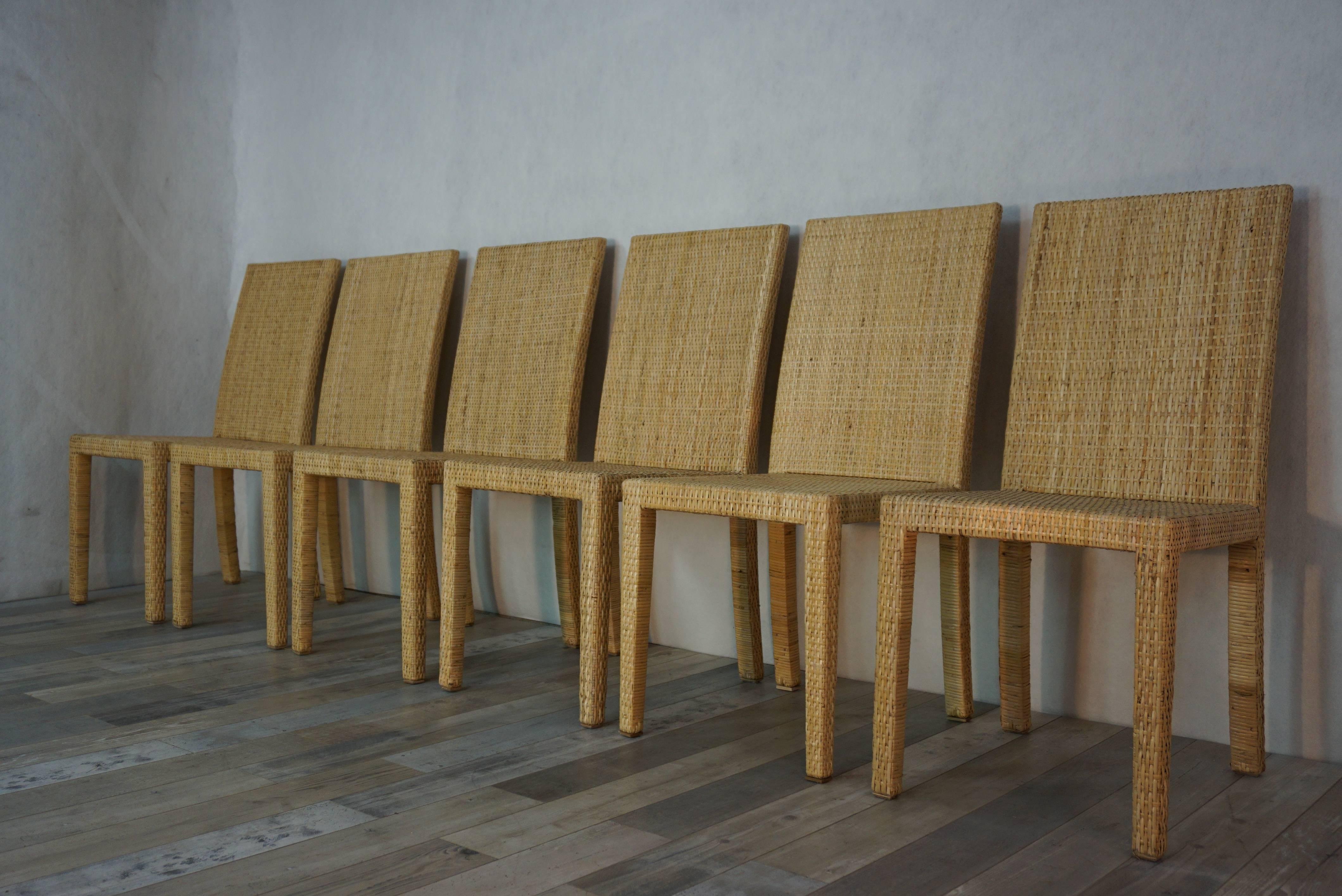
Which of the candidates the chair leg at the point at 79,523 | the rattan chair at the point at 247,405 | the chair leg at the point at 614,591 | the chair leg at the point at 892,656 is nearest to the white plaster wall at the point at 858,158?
the chair leg at the point at 614,591

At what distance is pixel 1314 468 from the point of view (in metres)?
1.79

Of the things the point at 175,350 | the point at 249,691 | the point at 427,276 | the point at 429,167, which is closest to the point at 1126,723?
the point at 249,691

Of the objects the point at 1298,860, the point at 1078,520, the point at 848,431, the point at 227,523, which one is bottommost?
the point at 1298,860

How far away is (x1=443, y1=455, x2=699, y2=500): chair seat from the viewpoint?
1.93 m

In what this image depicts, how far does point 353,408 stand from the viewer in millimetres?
2867

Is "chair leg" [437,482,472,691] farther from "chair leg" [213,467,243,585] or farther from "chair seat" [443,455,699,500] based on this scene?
"chair leg" [213,467,243,585]

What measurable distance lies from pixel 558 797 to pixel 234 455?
138 centimetres

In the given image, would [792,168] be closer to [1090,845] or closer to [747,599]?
[747,599]

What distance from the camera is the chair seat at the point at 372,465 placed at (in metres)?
2.22

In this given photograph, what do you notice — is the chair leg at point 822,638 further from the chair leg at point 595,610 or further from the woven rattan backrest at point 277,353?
the woven rattan backrest at point 277,353

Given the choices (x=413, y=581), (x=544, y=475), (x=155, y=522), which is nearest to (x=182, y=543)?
(x=155, y=522)

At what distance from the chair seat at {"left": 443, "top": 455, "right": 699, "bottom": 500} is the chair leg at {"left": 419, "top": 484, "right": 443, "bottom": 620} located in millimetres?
122

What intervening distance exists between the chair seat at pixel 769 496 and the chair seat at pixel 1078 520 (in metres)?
0.06

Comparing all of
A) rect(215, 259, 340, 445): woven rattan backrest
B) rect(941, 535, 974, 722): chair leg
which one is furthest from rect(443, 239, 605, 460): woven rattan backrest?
rect(941, 535, 974, 722): chair leg
